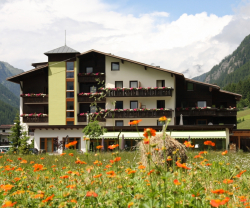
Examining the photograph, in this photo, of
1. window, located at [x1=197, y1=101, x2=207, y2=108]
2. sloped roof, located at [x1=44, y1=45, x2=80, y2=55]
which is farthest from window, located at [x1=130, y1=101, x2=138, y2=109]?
sloped roof, located at [x1=44, y1=45, x2=80, y2=55]

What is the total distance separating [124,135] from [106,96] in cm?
720

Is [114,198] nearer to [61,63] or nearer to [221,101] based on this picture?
[61,63]

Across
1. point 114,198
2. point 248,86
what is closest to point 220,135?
point 114,198

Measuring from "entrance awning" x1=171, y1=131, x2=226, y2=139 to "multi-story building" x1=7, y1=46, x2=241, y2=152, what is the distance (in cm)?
448

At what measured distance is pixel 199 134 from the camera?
33.9m

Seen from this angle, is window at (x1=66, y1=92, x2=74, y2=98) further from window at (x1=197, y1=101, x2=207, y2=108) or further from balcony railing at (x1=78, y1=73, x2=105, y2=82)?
window at (x1=197, y1=101, x2=207, y2=108)

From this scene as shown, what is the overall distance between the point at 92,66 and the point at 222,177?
35475 mm

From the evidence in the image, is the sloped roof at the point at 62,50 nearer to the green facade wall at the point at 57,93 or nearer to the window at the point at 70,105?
the green facade wall at the point at 57,93

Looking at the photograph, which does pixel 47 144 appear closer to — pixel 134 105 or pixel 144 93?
pixel 134 105

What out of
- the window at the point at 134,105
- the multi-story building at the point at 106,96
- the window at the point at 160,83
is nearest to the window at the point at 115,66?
the multi-story building at the point at 106,96

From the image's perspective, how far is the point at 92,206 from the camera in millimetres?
4312

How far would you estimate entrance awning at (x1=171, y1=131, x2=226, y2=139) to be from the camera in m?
32.3

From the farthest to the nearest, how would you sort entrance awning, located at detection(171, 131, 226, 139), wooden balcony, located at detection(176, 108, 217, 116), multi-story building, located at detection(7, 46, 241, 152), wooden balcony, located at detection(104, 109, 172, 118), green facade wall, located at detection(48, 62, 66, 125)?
green facade wall, located at detection(48, 62, 66, 125), wooden balcony, located at detection(176, 108, 217, 116), multi-story building, located at detection(7, 46, 241, 152), wooden balcony, located at detection(104, 109, 172, 118), entrance awning, located at detection(171, 131, 226, 139)

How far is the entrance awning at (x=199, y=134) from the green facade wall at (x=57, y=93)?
14440 millimetres
